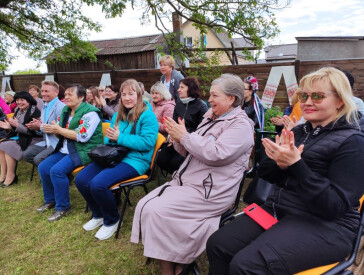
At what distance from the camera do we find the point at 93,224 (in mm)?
3197

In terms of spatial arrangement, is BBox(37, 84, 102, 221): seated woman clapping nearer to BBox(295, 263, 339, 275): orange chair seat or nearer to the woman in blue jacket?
the woman in blue jacket

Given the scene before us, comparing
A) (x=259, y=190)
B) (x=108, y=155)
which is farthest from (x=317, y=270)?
(x=108, y=155)

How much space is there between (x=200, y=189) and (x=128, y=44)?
26158 mm

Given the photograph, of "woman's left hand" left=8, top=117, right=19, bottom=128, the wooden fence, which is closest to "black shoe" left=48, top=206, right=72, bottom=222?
"woman's left hand" left=8, top=117, right=19, bottom=128

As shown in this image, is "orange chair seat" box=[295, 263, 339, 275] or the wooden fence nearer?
"orange chair seat" box=[295, 263, 339, 275]

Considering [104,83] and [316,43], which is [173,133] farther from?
[316,43]

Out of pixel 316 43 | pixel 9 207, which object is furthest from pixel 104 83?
pixel 316 43

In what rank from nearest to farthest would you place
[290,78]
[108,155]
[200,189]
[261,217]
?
[261,217]
[200,189]
[108,155]
[290,78]

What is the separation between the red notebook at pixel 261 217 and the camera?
1718 millimetres

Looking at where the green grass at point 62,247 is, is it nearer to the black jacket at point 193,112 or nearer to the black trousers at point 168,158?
the black trousers at point 168,158

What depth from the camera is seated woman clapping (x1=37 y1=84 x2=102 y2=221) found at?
342cm

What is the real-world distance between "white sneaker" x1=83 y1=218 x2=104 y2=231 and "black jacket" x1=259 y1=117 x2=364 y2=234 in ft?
7.68

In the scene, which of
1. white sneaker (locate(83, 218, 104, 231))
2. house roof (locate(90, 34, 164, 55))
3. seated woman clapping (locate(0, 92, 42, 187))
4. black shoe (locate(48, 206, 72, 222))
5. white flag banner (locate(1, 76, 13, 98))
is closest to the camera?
white sneaker (locate(83, 218, 104, 231))

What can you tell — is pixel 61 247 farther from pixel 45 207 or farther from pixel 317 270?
pixel 317 270
